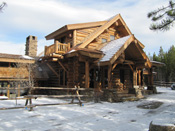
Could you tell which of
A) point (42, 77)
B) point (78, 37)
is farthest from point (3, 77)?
point (78, 37)

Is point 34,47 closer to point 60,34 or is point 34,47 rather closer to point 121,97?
point 60,34

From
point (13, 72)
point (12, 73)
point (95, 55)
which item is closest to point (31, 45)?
point (13, 72)

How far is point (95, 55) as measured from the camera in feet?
37.4

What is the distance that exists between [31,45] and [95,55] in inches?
512

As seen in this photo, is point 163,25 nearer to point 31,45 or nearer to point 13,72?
point 13,72

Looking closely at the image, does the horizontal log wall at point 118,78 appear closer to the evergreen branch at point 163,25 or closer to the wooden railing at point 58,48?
the wooden railing at point 58,48

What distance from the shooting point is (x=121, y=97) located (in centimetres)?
1222

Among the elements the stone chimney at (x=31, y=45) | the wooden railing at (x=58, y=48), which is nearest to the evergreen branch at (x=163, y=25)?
the wooden railing at (x=58, y=48)

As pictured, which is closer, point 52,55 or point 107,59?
point 107,59

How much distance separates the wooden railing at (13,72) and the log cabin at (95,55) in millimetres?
2366

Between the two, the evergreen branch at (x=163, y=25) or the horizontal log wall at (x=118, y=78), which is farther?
the horizontal log wall at (x=118, y=78)

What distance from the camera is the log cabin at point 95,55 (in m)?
11.6

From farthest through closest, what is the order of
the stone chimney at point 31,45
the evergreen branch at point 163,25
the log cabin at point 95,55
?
the stone chimney at point 31,45 → the log cabin at point 95,55 → the evergreen branch at point 163,25

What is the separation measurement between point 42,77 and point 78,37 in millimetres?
5400
